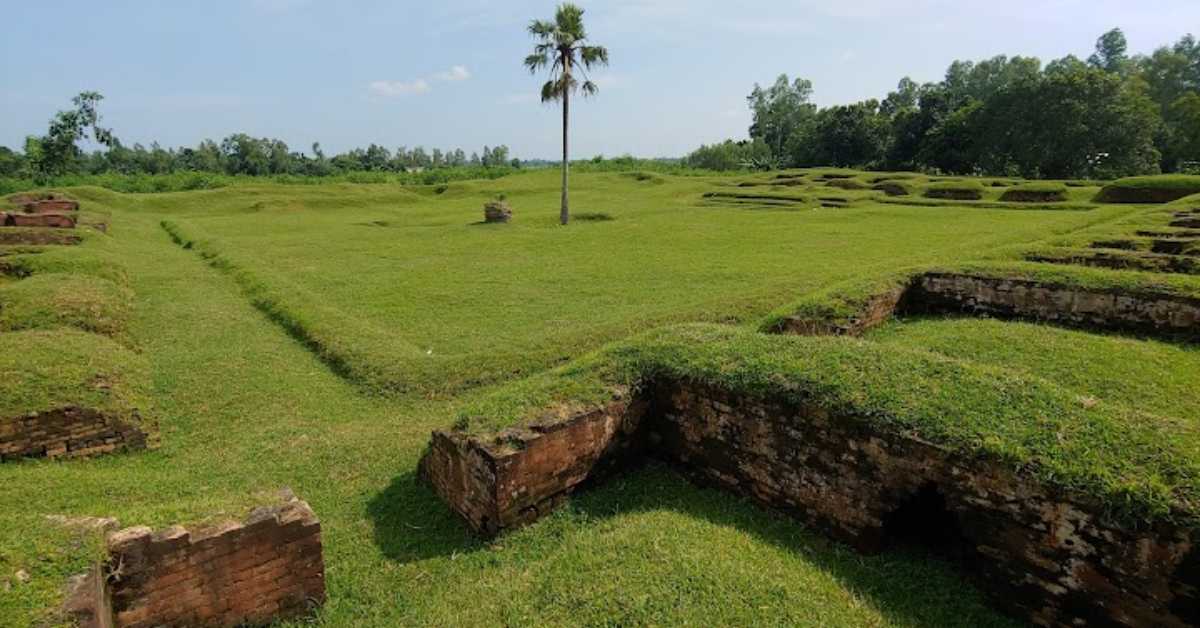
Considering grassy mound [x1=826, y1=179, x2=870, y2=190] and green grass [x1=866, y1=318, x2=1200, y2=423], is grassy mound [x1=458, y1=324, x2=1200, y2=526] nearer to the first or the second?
green grass [x1=866, y1=318, x2=1200, y2=423]

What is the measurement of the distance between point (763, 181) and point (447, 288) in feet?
82.0

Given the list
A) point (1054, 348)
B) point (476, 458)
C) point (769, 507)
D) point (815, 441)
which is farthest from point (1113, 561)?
point (1054, 348)

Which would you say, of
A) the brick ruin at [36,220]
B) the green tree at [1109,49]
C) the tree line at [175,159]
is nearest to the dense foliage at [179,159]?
the tree line at [175,159]

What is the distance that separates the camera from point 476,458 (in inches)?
164

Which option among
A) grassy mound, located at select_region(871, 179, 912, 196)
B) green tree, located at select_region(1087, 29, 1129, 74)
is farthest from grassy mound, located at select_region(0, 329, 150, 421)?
green tree, located at select_region(1087, 29, 1129, 74)

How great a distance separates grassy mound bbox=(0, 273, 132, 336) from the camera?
24.8 ft

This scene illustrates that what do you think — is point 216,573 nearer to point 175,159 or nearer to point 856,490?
point 856,490

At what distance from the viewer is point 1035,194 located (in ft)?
73.5

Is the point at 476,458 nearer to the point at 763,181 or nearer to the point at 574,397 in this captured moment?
the point at 574,397

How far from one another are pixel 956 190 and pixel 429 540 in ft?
84.3

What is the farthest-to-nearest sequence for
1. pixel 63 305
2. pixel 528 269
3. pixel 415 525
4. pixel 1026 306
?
pixel 528 269 < pixel 63 305 < pixel 1026 306 < pixel 415 525

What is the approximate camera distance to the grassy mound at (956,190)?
77.9 feet

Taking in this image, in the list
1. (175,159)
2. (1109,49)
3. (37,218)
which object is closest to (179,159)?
(175,159)

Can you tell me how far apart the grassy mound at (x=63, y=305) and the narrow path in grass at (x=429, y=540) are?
220 cm
